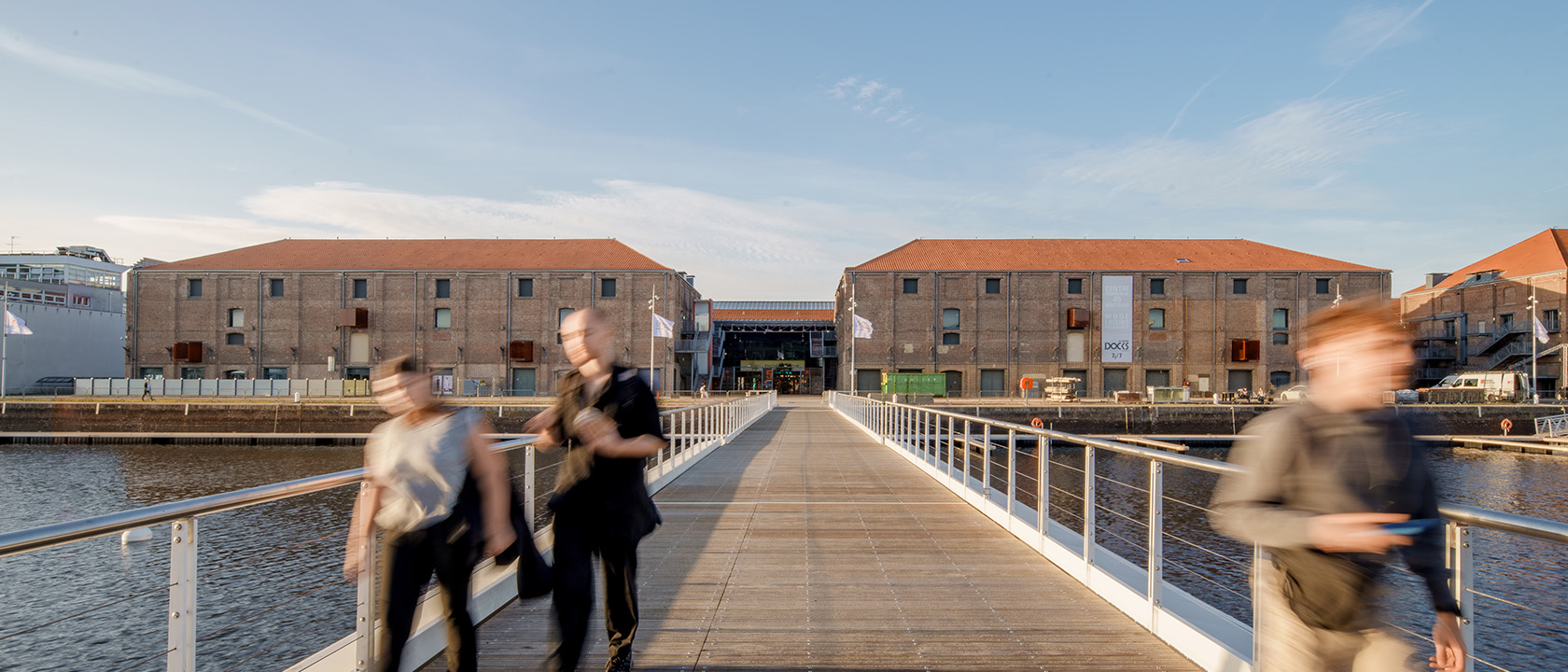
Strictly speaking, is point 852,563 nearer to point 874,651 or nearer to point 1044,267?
point 874,651

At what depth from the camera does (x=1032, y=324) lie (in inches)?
1911

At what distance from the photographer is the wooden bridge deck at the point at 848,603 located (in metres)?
3.96

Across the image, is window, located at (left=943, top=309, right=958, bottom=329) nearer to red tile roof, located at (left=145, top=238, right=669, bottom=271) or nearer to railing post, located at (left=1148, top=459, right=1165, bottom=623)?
red tile roof, located at (left=145, top=238, right=669, bottom=271)

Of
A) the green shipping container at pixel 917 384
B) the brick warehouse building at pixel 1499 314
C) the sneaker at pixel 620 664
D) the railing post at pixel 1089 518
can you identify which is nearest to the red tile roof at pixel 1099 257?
the green shipping container at pixel 917 384

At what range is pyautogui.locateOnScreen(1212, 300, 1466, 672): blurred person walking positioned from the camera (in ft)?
6.18

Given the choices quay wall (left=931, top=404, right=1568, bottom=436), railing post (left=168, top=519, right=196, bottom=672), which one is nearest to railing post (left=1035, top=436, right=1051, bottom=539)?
railing post (left=168, top=519, right=196, bottom=672)

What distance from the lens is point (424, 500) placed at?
279 centimetres

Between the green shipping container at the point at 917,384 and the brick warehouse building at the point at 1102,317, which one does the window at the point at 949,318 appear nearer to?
the brick warehouse building at the point at 1102,317

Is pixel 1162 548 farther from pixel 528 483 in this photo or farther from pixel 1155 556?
pixel 528 483

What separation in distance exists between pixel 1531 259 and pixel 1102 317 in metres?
29.7

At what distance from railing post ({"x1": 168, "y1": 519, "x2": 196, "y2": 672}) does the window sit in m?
48.0

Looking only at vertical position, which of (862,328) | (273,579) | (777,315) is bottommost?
(273,579)

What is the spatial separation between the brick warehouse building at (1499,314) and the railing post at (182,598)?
196 feet

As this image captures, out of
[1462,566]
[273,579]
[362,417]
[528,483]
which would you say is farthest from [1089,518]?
[362,417]
